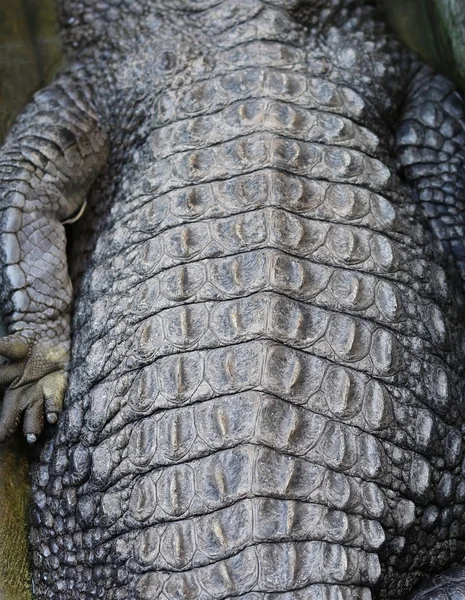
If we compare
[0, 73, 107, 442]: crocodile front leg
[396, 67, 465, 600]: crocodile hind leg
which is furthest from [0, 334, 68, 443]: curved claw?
[396, 67, 465, 600]: crocodile hind leg

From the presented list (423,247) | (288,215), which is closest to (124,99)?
(288,215)

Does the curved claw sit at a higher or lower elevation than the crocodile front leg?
lower

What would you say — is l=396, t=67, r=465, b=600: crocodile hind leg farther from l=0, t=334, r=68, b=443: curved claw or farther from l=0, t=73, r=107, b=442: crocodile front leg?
l=0, t=334, r=68, b=443: curved claw

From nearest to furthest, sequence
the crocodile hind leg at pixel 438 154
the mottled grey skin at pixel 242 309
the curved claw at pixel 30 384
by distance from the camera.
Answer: the mottled grey skin at pixel 242 309, the curved claw at pixel 30 384, the crocodile hind leg at pixel 438 154

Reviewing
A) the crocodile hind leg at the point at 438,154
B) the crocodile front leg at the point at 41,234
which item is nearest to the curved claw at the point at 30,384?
the crocodile front leg at the point at 41,234

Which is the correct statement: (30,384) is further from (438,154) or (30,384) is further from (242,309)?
(438,154)

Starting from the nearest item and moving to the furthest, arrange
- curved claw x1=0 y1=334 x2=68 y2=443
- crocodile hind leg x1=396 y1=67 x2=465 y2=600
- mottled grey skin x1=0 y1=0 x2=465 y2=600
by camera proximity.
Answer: mottled grey skin x1=0 y1=0 x2=465 y2=600, curved claw x1=0 y1=334 x2=68 y2=443, crocodile hind leg x1=396 y1=67 x2=465 y2=600

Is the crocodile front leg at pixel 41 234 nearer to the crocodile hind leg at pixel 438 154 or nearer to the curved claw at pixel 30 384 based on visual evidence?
the curved claw at pixel 30 384
